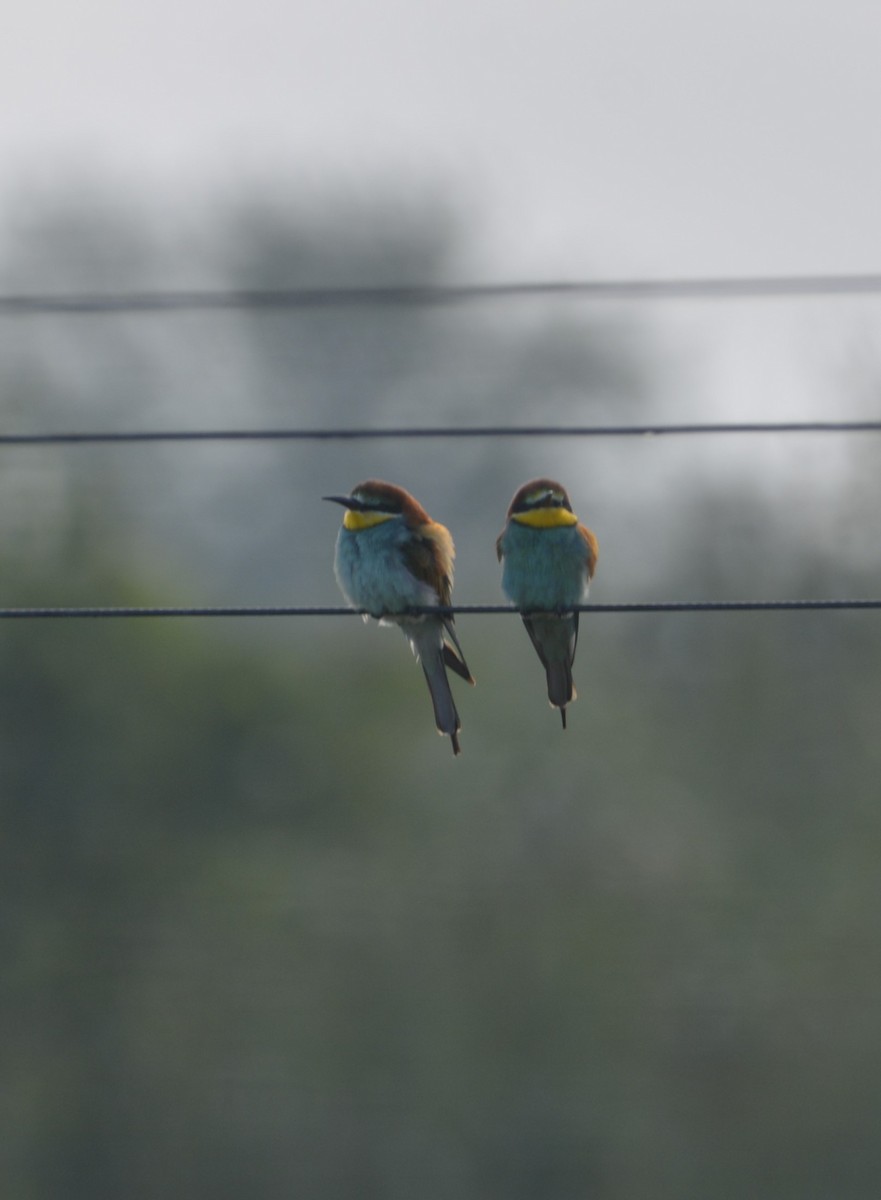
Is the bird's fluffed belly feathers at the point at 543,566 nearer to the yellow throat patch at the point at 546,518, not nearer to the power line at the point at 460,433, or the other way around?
the yellow throat patch at the point at 546,518

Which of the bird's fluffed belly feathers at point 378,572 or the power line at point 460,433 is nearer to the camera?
the power line at point 460,433

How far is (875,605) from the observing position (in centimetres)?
443

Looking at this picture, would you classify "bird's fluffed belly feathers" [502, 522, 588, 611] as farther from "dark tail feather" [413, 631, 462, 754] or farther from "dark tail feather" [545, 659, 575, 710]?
"dark tail feather" [413, 631, 462, 754]

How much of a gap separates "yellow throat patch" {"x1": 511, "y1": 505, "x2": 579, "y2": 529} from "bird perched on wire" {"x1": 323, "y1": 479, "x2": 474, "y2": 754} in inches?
12.4

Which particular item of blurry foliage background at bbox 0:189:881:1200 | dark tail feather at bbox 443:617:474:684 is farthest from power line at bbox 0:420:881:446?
blurry foliage background at bbox 0:189:881:1200

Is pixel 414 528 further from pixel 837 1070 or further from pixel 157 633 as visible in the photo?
pixel 157 633

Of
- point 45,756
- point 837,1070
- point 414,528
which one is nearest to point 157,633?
point 45,756

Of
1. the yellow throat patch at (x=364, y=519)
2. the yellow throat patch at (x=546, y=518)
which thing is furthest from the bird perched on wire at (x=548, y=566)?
the yellow throat patch at (x=364, y=519)

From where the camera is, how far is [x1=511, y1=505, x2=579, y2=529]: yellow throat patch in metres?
6.70

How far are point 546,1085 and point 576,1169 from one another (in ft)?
2.86

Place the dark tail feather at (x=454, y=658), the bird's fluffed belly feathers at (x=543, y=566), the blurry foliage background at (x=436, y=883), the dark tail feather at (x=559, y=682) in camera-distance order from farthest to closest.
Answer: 1. the blurry foliage background at (x=436, y=883)
2. the bird's fluffed belly feathers at (x=543, y=566)
3. the dark tail feather at (x=559, y=682)
4. the dark tail feather at (x=454, y=658)

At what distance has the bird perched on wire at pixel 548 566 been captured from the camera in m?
6.64

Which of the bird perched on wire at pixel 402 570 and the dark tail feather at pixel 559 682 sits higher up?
the bird perched on wire at pixel 402 570

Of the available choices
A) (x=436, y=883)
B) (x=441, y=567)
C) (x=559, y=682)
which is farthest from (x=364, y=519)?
(x=436, y=883)
